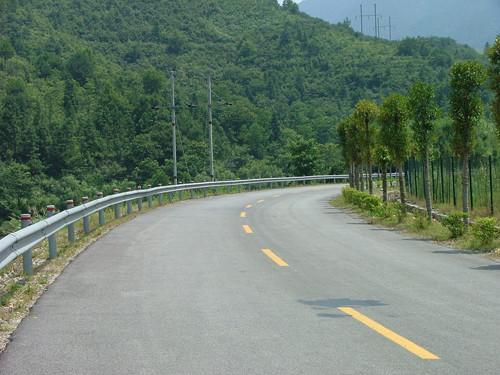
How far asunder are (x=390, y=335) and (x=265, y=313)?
158 cm

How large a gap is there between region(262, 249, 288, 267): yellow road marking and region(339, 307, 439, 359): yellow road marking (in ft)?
12.4

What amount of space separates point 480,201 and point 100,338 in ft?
64.3

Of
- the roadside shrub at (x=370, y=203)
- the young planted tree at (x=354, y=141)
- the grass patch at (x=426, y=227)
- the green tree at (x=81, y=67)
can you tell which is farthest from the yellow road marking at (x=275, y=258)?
the green tree at (x=81, y=67)

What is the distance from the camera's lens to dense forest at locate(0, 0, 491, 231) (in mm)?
91062

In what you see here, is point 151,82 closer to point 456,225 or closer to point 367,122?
point 367,122

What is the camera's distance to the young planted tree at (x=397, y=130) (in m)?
26.0

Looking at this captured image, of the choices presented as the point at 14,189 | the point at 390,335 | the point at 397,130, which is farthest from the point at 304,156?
the point at 390,335

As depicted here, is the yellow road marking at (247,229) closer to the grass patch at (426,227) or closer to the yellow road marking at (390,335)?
the grass patch at (426,227)

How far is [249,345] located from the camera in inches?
253

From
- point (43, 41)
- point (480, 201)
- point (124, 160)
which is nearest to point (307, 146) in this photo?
point (124, 160)

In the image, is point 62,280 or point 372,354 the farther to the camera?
point 62,280

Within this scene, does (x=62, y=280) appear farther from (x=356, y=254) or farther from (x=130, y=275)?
(x=356, y=254)

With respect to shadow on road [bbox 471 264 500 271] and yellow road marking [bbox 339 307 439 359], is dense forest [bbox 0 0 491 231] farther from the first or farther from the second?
yellow road marking [bbox 339 307 439 359]

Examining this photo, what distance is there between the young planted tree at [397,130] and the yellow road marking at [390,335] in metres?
18.4
